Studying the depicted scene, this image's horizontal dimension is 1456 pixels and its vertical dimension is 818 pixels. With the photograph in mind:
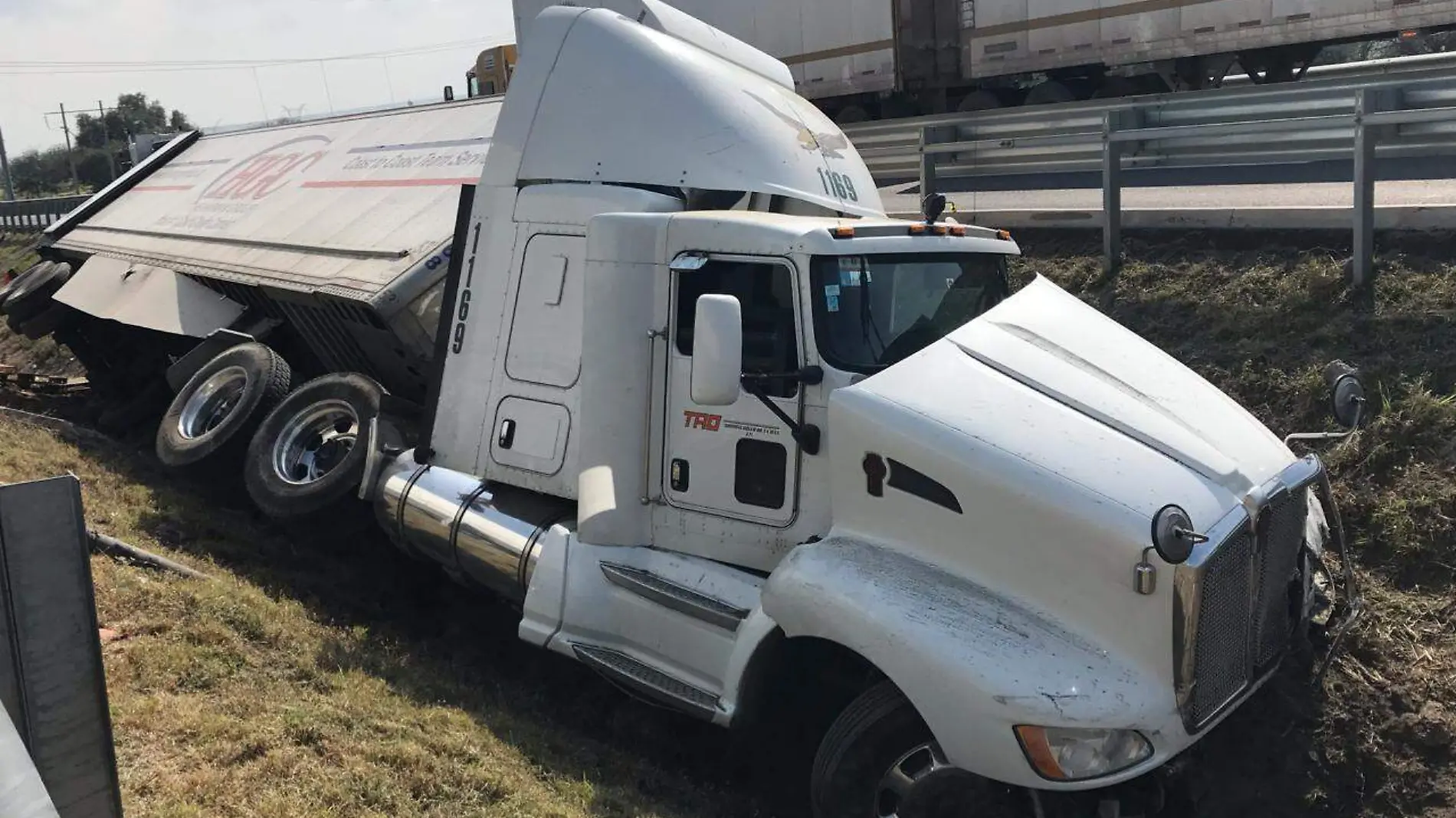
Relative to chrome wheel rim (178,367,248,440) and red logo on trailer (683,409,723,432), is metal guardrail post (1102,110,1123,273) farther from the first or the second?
chrome wheel rim (178,367,248,440)

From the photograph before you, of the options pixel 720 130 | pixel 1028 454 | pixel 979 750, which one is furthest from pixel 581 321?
pixel 979 750

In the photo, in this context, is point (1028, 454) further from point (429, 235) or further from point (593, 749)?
point (429, 235)

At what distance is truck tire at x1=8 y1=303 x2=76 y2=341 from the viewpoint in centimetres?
1211

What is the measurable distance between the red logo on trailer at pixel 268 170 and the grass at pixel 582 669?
408 centimetres

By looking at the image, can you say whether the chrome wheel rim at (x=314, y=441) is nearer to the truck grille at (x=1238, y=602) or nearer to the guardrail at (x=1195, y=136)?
the guardrail at (x=1195, y=136)

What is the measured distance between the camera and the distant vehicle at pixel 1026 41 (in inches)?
675

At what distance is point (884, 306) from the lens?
4934 mm

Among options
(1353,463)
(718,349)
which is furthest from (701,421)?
(1353,463)

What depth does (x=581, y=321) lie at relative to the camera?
5863mm

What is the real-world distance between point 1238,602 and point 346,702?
12.0ft

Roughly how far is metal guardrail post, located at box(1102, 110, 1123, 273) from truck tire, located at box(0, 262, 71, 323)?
10.6m

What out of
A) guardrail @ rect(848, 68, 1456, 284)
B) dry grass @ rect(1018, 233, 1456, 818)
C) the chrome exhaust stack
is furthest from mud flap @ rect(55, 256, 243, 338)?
dry grass @ rect(1018, 233, 1456, 818)

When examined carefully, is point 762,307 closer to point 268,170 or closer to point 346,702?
point 346,702

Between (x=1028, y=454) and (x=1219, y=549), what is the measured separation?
2.26ft
